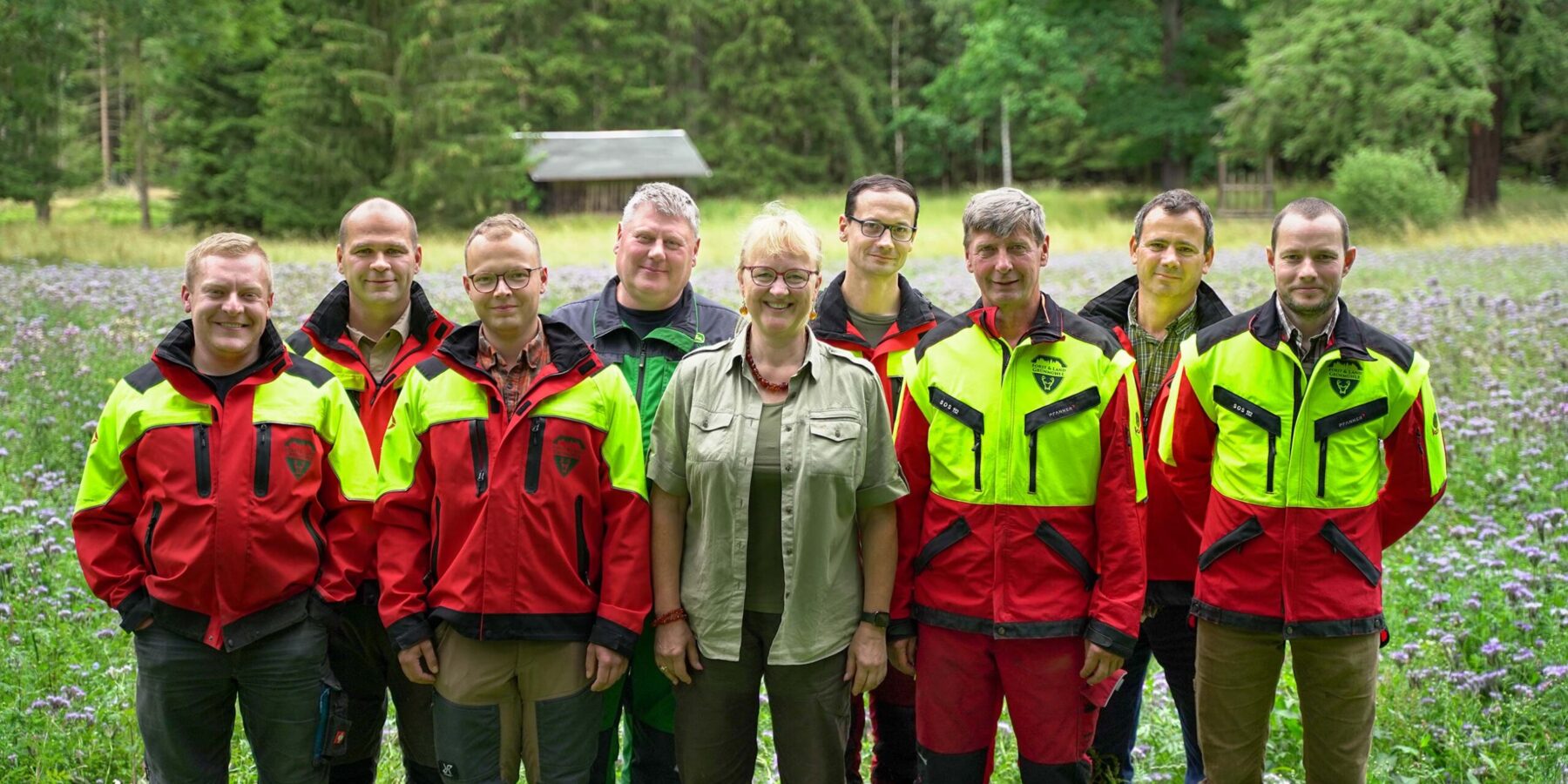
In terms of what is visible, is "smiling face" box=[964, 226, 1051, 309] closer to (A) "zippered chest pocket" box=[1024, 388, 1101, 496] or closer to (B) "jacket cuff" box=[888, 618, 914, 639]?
(A) "zippered chest pocket" box=[1024, 388, 1101, 496]

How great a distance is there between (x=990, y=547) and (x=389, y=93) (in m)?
31.4

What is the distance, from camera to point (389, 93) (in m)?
31.1

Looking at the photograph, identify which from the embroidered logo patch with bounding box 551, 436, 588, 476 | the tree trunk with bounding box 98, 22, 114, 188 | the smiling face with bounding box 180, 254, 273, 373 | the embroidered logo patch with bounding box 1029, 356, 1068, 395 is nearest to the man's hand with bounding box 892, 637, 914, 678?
the embroidered logo patch with bounding box 1029, 356, 1068, 395

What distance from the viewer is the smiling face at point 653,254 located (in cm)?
387

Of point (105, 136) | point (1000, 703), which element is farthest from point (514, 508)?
point (105, 136)

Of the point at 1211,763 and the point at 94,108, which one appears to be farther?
the point at 94,108

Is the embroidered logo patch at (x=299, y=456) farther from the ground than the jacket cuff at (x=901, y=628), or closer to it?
farther from the ground

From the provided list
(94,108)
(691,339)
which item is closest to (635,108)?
(94,108)

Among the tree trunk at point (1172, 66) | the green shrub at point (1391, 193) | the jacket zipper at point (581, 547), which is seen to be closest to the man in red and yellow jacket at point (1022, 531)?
the jacket zipper at point (581, 547)

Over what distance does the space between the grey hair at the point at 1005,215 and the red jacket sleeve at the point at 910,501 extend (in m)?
0.58

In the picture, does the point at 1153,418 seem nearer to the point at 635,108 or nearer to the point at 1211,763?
the point at 1211,763

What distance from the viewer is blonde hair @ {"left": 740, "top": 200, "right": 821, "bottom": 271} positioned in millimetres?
3225

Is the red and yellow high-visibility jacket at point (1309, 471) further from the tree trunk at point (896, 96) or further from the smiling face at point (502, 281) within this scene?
the tree trunk at point (896, 96)

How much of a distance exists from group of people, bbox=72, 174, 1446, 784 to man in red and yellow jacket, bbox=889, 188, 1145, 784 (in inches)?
0.4
